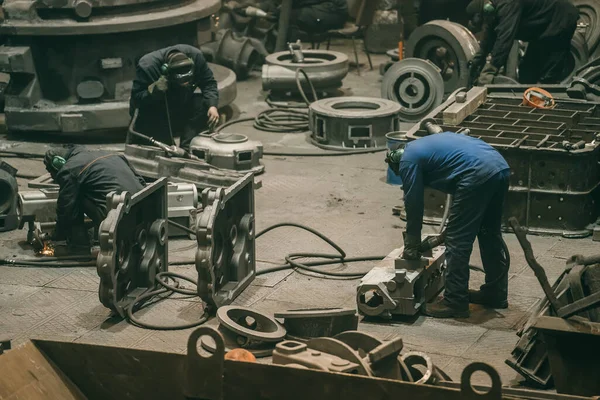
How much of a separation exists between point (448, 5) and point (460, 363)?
10.1m

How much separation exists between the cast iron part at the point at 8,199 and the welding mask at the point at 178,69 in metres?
1.84

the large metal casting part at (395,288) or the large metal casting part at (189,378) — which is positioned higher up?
the large metal casting part at (189,378)

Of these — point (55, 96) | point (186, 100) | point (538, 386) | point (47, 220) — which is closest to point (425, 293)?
point (538, 386)

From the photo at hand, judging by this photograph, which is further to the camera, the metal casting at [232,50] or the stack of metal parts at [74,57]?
the metal casting at [232,50]

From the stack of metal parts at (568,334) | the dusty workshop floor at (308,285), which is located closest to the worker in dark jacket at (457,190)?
the dusty workshop floor at (308,285)

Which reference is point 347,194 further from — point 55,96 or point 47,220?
point 55,96

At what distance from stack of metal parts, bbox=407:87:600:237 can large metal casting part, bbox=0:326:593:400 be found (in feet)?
16.3

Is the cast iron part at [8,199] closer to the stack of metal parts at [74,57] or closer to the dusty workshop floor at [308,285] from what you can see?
the dusty workshop floor at [308,285]

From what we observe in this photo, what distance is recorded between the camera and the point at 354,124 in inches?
457

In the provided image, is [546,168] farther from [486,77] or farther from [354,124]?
[486,77]

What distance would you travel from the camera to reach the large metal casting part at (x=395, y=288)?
23.7 feet

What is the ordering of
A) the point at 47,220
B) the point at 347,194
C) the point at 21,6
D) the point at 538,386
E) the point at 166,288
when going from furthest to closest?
the point at 21,6 < the point at 347,194 < the point at 47,220 < the point at 166,288 < the point at 538,386

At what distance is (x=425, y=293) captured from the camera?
297 inches

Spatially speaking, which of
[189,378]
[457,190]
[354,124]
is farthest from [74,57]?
[189,378]
